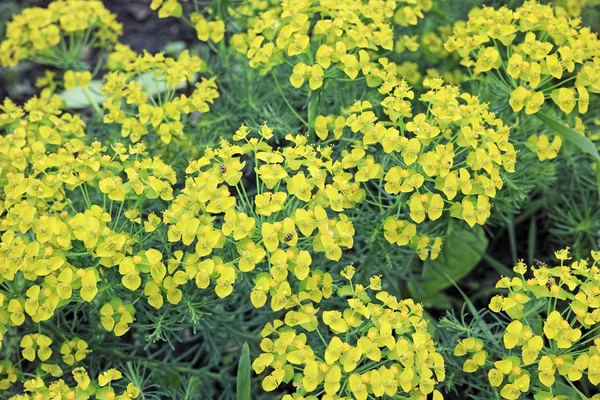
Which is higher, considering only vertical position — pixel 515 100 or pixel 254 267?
pixel 515 100

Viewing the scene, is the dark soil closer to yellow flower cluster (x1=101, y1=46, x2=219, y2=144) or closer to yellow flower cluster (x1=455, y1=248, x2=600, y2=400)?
yellow flower cluster (x1=101, y1=46, x2=219, y2=144)

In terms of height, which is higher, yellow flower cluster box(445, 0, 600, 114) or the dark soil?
yellow flower cluster box(445, 0, 600, 114)

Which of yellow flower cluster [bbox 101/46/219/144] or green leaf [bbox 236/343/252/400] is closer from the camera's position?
green leaf [bbox 236/343/252/400]

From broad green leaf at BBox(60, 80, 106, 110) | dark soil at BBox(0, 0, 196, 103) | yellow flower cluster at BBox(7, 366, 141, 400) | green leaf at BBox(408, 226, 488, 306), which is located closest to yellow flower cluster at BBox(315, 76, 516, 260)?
green leaf at BBox(408, 226, 488, 306)

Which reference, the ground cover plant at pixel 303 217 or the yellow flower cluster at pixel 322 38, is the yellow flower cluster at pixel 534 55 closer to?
the ground cover plant at pixel 303 217

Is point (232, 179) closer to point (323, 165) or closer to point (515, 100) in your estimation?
point (323, 165)

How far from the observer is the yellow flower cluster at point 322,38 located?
7.14 feet

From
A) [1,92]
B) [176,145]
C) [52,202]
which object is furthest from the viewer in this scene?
[1,92]

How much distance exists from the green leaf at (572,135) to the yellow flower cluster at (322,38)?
55 cm

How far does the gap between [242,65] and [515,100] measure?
125 centimetres

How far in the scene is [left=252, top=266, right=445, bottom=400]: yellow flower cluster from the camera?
5.79 feet

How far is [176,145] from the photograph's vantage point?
255 centimetres

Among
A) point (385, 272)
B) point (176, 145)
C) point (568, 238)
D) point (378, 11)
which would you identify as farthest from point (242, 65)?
point (568, 238)

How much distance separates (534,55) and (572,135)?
0.28 metres
